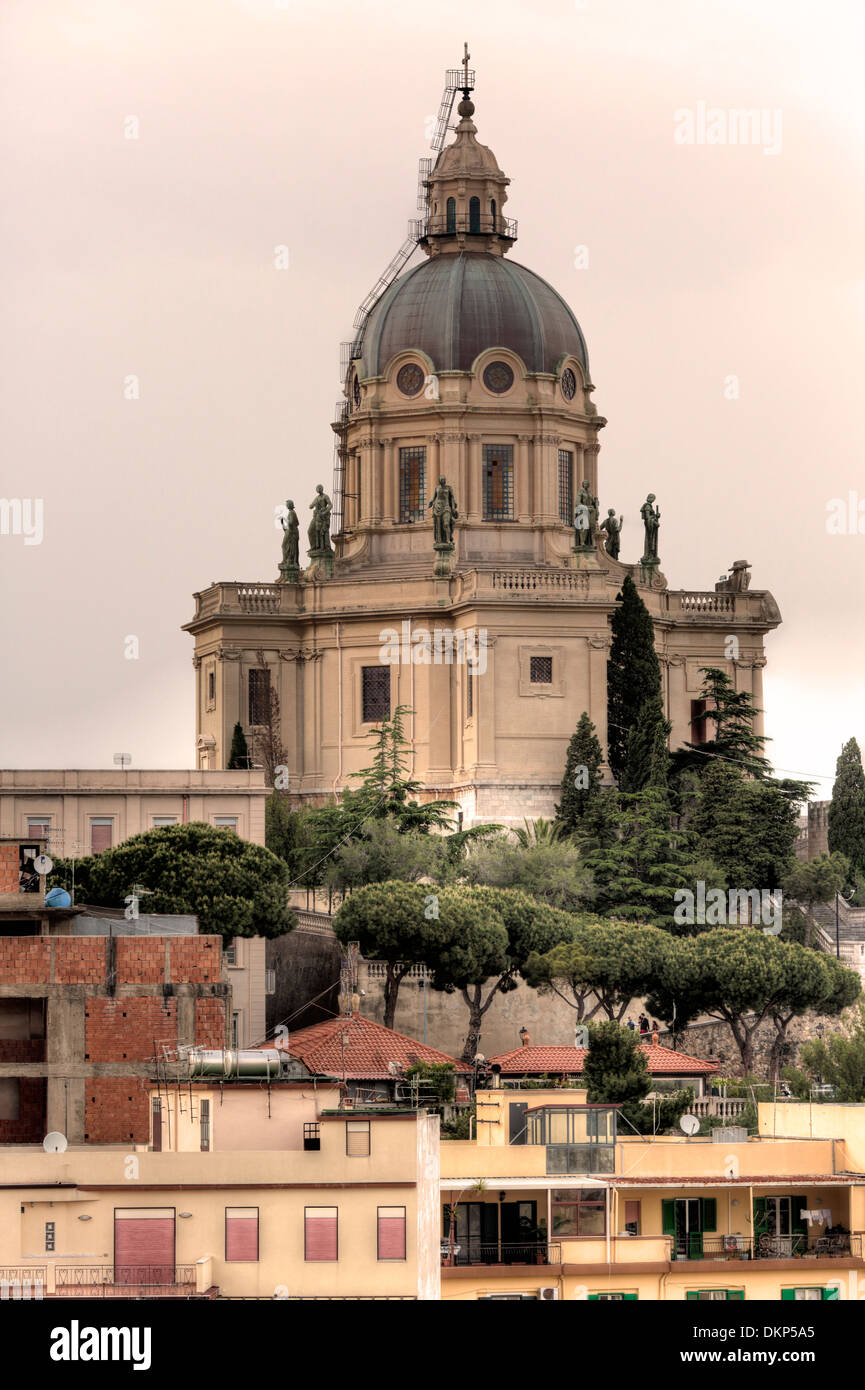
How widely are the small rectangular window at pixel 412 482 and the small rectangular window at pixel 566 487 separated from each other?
13.9 ft

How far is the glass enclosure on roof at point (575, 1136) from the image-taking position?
55906 millimetres

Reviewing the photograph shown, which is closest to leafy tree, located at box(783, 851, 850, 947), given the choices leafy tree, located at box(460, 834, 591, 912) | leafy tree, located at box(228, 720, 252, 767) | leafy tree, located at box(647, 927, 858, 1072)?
leafy tree, located at box(460, 834, 591, 912)

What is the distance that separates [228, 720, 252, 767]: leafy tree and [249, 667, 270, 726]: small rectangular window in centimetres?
313

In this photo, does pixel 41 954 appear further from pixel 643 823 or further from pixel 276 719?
pixel 276 719

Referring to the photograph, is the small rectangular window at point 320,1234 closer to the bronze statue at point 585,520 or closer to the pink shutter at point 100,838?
the pink shutter at point 100,838

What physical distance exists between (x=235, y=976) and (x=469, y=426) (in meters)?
28.2

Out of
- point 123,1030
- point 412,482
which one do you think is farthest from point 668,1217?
point 412,482

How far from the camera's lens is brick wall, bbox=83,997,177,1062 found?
65.4 meters

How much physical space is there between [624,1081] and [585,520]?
35.4 m

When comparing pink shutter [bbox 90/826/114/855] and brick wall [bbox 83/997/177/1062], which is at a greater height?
pink shutter [bbox 90/826/114/855]

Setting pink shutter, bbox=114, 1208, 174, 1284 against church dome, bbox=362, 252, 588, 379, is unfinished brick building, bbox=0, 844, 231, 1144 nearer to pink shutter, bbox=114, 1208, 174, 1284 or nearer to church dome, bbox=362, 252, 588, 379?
pink shutter, bbox=114, 1208, 174, 1284

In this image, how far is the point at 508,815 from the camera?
3846 inches

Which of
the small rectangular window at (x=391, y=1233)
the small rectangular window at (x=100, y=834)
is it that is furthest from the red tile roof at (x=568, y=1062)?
the small rectangular window at (x=391, y=1233)

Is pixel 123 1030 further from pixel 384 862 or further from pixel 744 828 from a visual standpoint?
pixel 744 828
